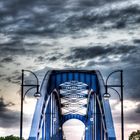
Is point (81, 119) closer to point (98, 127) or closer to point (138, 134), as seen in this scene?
point (138, 134)

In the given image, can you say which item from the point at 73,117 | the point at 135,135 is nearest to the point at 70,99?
the point at 135,135

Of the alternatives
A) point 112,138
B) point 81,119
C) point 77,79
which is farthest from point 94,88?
point 81,119

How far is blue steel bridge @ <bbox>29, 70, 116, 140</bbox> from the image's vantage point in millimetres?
61719

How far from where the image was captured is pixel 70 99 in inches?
3883

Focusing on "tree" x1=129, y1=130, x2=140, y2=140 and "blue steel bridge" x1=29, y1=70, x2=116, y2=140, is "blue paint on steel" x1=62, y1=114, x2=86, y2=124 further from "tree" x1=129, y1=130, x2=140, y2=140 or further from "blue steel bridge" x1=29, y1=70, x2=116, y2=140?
"tree" x1=129, y1=130, x2=140, y2=140

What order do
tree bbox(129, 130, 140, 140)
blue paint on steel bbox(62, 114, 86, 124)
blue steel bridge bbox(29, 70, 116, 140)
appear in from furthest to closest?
blue paint on steel bbox(62, 114, 86, 124) → tree bbox(129, 130, 140, 140) → blue steel bridge bbox(29, 70, 116, 140)

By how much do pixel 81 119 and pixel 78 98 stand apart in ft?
102

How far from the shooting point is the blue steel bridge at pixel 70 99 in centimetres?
6172

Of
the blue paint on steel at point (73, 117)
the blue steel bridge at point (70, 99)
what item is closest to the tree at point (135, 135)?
the blue steel bridge at point (70, 99)

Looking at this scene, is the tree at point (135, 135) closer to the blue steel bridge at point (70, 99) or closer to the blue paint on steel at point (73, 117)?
the blue steel bridge at point (70, 99)

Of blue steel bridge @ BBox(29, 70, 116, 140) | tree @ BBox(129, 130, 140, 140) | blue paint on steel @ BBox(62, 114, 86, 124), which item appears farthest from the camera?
blue paint on steel @ BBox(62, 114, 86, 124)

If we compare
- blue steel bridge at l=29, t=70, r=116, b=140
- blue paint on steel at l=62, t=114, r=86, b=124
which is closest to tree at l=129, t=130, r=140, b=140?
blue steel bridge at l=29, t=70, r=116, b=140

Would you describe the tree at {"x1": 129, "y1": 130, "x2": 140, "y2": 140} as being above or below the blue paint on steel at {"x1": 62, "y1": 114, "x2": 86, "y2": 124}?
below

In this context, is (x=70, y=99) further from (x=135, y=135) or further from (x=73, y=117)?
(x=73, y=117)
